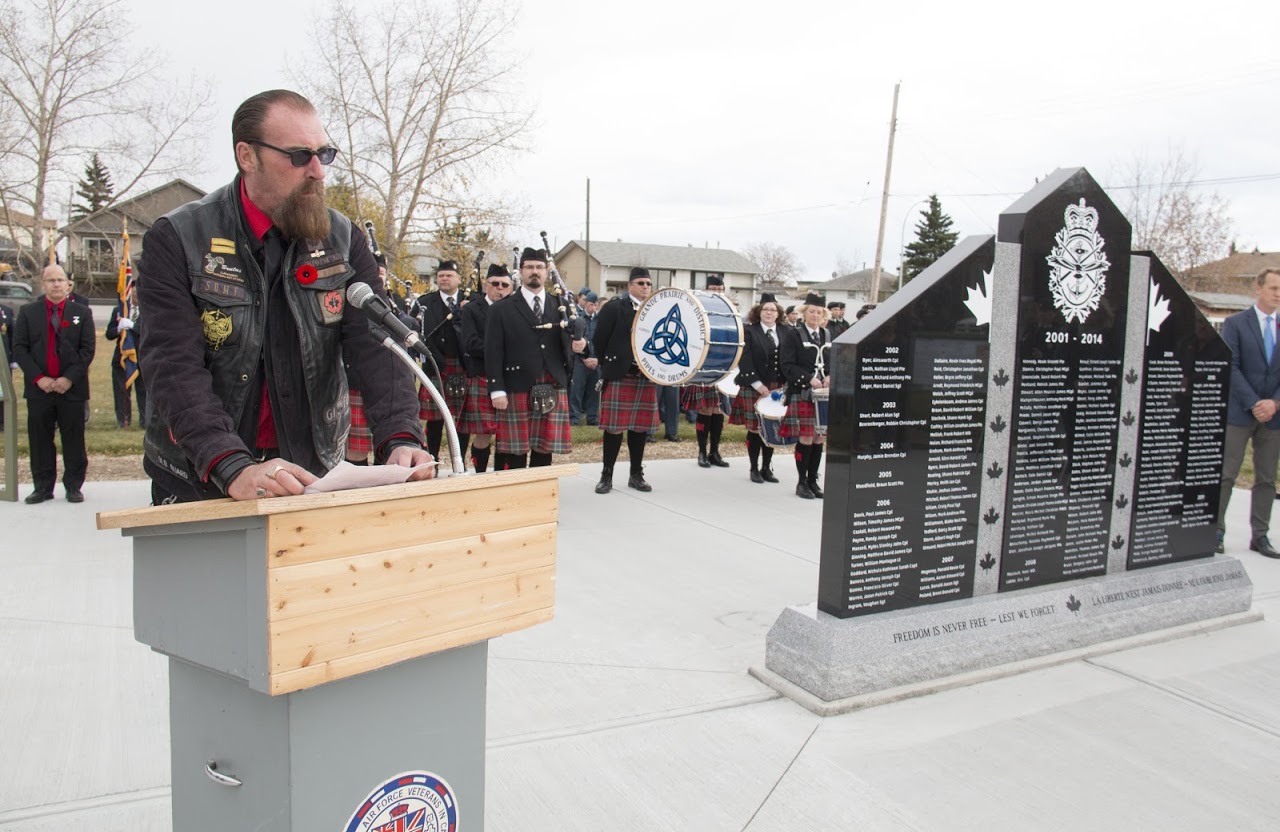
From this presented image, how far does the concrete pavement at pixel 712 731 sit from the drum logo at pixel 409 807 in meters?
0.77

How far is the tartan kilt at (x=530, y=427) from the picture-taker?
21.3ft

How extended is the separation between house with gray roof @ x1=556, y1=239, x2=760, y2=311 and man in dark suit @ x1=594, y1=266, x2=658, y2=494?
60.6 meters

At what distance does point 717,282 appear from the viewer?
818 cm

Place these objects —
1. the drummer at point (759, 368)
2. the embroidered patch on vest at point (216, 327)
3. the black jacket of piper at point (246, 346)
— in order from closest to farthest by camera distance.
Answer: the black jacket of piper at point (246, 346), the embroidered patch on vest at point (216, 327), the drummer at point (759, 368)

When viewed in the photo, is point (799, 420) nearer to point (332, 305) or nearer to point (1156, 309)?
point (1156, 309)

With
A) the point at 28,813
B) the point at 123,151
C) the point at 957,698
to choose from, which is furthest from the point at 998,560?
the point at 123,151

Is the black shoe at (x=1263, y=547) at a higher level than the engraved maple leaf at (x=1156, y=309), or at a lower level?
lower

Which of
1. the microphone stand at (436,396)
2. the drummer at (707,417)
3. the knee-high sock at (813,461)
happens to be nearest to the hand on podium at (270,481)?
the microphone stand at (436,396)

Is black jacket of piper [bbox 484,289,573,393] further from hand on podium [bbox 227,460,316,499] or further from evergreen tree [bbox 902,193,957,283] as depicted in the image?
evergreen tree [bbox 902,193,957,283]

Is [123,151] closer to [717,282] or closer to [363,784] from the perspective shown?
[717,282]

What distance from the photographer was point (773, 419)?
7453 mm

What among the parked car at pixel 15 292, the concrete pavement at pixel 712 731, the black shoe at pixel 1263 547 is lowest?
the concrete pavement at pixel 712 731

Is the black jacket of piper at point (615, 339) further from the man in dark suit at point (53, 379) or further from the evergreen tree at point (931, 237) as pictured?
the evergreen tree at point (931, 237)

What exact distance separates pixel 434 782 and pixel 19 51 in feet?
76.6
